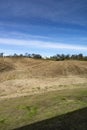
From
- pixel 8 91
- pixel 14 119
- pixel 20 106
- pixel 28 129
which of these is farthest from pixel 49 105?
pixel 8 91

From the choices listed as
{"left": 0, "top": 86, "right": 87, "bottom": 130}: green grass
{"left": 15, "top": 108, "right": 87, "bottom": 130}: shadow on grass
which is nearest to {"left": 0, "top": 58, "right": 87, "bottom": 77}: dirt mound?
{"left": 0, "top": 86, "right": 87, "bottom": 130}: green grass

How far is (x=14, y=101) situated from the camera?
8.96 meters

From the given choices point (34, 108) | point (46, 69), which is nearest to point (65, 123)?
point (34, 108)

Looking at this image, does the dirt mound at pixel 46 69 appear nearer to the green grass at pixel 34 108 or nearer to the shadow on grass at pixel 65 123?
the green grass at pixel 34 108

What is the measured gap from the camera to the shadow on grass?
607 cm

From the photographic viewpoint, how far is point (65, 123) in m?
6.38

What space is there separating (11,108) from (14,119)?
3.78 feet

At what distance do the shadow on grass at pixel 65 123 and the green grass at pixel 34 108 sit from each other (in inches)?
Answer: 9.9

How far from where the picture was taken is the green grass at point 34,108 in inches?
260

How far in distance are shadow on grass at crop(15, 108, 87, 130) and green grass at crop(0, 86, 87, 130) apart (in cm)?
25

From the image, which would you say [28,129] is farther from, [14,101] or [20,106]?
[14,101]

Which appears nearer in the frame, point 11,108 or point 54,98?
point 11,108

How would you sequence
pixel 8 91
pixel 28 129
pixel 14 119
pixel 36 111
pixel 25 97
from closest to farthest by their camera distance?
pixel 28 129
pixel 14 119
pixel 36 111
pixel 25 97
pixel 8 91

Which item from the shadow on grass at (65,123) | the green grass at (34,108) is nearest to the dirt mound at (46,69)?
the green grass at (34,108)
